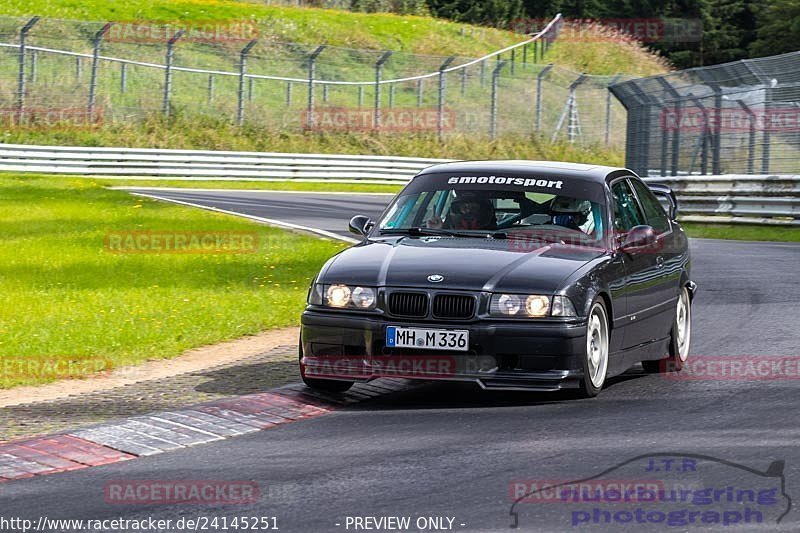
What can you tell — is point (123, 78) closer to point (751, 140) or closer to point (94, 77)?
point (94, 77)

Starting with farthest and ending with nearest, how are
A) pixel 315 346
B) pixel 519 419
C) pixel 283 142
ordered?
pixel 283 142
pixel 315 346
pixel 519 419

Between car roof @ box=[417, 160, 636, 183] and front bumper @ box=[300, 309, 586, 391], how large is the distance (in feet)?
5.73

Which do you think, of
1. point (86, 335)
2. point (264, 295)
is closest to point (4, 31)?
point (264, 295)

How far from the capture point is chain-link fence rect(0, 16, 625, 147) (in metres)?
38.3

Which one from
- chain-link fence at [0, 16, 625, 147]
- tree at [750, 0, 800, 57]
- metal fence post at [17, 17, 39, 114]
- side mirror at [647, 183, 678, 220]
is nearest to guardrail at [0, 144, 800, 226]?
chain-link fence at [0, 16, 625, 147]

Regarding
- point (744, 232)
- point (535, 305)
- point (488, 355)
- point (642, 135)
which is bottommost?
point (744, 232)

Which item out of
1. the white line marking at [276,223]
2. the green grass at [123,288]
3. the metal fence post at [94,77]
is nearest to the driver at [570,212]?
the green grass at [123,288]

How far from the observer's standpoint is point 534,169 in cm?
959

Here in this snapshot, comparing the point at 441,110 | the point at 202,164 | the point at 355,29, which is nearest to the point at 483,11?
the point at 355,29

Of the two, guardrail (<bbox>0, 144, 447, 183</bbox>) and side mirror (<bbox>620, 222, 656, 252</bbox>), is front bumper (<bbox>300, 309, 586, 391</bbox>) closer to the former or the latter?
side mirror (<bbox>620, 222, 656, 252</bbox>)

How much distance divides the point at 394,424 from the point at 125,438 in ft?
4.82

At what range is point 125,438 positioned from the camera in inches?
285

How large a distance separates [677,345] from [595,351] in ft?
5.59

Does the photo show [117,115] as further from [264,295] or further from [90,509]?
[90,509]
